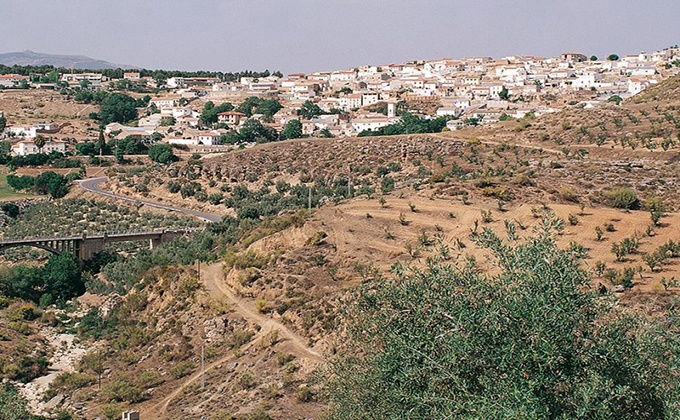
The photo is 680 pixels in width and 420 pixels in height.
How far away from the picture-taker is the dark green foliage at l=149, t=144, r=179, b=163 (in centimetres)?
6500

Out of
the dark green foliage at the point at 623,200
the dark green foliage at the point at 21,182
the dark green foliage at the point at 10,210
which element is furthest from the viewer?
the dark green foliage at the point at 21,182

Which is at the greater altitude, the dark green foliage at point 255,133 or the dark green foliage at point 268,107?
the dark green foliage at point 268,107

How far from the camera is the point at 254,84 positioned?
354ft

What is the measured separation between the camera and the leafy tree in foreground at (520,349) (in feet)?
28.7

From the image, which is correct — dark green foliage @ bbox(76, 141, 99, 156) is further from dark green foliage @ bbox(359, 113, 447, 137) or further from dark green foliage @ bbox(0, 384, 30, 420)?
dark green foliage @ bbox(0, 384, 30, 420)

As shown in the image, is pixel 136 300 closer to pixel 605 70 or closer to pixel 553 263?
pixel 553 263

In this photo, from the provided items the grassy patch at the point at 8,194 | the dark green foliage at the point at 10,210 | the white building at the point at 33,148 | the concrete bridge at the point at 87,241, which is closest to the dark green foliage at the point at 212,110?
the white building at the point at 33,148

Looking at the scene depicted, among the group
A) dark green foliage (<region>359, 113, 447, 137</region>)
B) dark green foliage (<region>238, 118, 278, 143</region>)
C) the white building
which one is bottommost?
the white building

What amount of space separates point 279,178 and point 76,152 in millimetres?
28510

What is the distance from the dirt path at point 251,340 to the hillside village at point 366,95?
41225 mm

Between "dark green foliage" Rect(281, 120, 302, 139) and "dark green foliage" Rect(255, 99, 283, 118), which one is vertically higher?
"dark green foliage" Rect(255, 99, 283, 118)

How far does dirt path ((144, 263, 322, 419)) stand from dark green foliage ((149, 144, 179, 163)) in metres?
40.1

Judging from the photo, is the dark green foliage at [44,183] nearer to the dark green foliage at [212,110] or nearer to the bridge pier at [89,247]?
the bridge pier at [89,247]

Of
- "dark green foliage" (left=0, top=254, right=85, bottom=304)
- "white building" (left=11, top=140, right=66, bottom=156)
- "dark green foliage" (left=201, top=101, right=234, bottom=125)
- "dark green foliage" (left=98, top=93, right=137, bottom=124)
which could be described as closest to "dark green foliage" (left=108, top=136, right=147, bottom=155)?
"white building" (left=11, top=140, right=66, bottom=156)
